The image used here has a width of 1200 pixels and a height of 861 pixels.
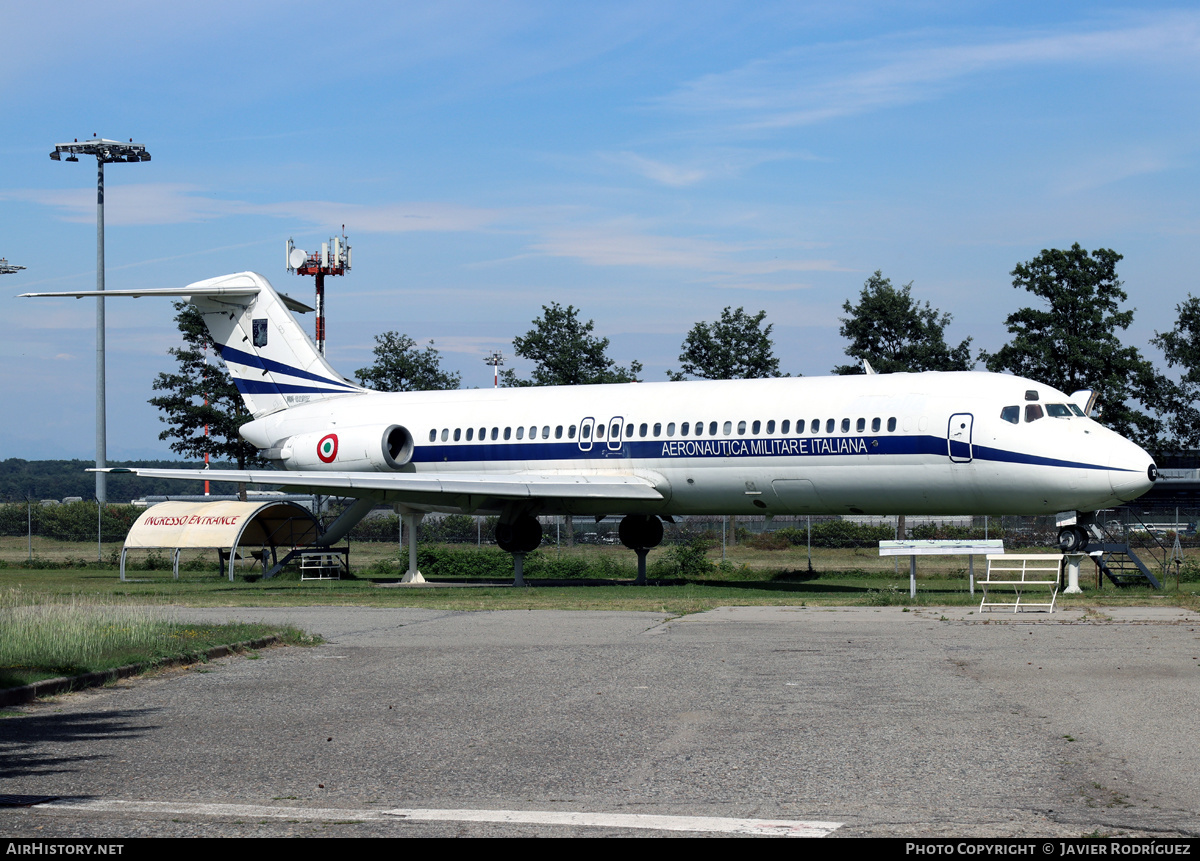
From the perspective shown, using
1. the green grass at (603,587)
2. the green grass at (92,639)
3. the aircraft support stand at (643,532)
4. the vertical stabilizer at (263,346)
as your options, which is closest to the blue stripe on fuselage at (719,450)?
the green grass at (603,587)

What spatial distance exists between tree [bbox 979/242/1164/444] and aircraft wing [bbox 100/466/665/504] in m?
22.7

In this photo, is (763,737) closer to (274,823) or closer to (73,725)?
(274,823)

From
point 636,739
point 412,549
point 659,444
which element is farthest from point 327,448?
point 636,739

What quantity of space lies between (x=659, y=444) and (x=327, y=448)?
31.6 feet

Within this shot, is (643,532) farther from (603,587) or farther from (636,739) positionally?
(636,739)

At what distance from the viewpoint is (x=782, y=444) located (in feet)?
84.9

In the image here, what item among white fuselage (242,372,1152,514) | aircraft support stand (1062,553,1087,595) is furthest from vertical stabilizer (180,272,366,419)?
aircraft support stand (1062,553,1087,595)

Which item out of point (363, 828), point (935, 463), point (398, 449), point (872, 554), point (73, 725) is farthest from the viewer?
point (872, 554)

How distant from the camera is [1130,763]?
7438 millimetres

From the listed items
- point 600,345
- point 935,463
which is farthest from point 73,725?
point 600,345

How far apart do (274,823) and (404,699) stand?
4.12 meters

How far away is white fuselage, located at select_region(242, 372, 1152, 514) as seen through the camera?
23.5m

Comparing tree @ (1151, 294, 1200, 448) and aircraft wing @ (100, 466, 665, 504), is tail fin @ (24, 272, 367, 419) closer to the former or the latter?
aircraft wing @ (100, 466, 665, 504)

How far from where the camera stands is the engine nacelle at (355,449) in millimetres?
31750
